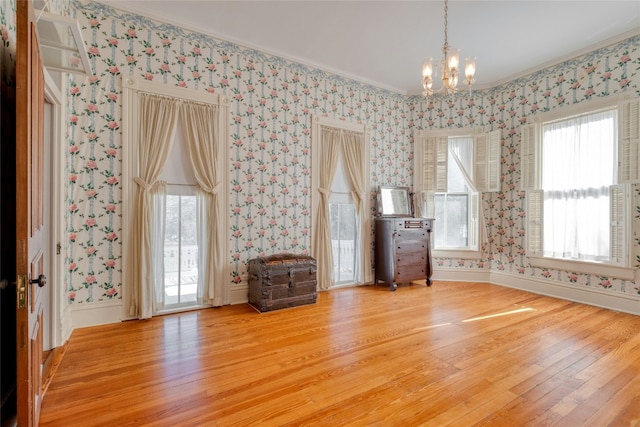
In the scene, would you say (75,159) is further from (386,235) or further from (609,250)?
(609,250)

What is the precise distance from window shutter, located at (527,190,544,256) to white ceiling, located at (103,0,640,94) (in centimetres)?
189

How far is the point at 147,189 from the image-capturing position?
3.35 meters

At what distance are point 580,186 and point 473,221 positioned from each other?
1.51 metres

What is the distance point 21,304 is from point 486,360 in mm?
2962

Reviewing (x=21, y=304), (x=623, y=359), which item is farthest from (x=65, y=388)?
(x=623, y=359)

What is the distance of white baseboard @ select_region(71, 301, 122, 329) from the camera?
3.09m

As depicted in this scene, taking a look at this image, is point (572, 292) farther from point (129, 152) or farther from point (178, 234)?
point (129, 152)

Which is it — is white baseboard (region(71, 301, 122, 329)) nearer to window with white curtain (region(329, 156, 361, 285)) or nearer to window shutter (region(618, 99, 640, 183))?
window with white curtain (region(329, 156, 361, 285))

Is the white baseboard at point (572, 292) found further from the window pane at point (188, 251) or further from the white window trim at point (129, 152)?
the white window trim at point (129, 152)

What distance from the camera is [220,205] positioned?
150 inches

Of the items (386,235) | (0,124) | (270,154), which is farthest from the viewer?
(386,235)

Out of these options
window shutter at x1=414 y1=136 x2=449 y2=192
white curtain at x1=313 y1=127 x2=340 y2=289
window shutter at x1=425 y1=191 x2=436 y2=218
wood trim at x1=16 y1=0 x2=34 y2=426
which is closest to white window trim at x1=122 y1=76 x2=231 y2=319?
wood trim at x1=16 y1=0 x2=34 y2=426

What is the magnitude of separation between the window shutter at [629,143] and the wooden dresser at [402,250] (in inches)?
92.1

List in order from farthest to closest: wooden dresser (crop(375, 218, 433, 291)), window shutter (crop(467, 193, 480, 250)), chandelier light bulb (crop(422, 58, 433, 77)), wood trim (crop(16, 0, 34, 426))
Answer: window shutter (crop(467, 193, 480, 250))
wooden dresser (crop(375, 218, 433, 291))
chandelier light bulb (crop(422, 58, 433, 77))
wood trim (crop(16, 0, 34, 426))
